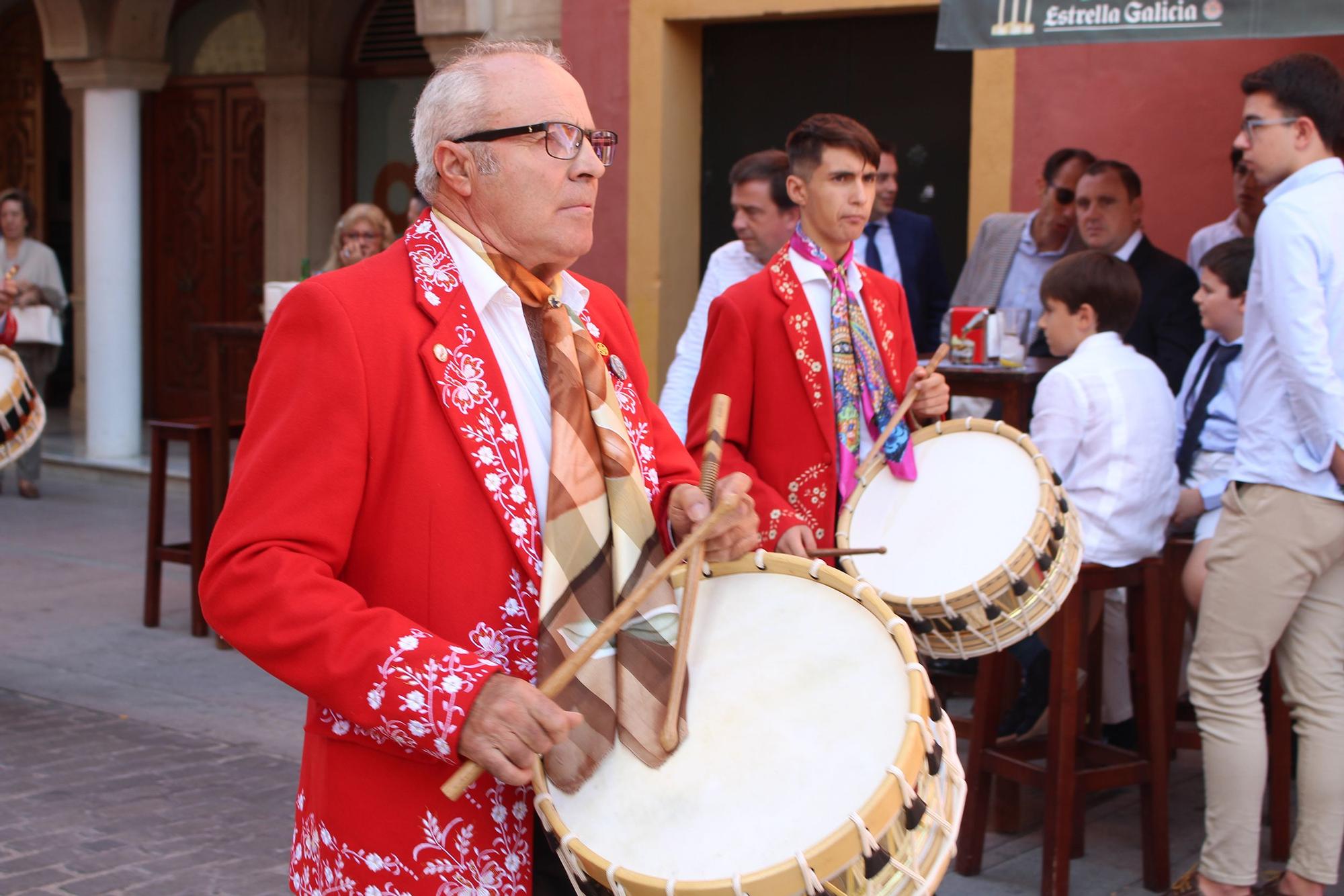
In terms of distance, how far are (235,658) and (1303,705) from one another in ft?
14.5

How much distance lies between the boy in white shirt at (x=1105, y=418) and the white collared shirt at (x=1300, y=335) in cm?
47

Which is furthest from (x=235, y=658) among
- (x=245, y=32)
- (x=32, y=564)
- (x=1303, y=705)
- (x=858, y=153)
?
(x=245, y=32)

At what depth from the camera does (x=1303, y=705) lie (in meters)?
3.85

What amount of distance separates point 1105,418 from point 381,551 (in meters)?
2.67

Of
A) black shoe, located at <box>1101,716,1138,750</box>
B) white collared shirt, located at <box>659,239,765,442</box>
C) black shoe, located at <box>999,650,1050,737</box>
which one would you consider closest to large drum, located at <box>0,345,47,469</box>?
white collared shirt, located at <box>659,239,765,442</box>

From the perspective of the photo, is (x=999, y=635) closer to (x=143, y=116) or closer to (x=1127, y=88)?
(x=1127, y=88)

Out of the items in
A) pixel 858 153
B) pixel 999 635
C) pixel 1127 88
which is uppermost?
pixel 1127 88

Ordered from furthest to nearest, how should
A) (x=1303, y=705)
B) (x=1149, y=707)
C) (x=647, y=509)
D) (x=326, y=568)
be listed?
(x=1149, y=707) → (x=1303, y=705) → (x=647, y=509) → (x=326, y=568)

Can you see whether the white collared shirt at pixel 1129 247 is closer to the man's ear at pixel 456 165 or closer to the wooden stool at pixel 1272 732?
the wooden stool at pixel 1272 732

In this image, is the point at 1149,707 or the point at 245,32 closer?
the point at 1149,707

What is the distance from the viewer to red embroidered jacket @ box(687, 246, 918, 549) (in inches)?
149

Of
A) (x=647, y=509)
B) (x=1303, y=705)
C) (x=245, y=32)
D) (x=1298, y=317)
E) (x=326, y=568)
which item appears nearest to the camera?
(x=326, y=568)

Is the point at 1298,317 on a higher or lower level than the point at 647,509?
higher

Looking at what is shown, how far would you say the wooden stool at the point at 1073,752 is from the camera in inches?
159
